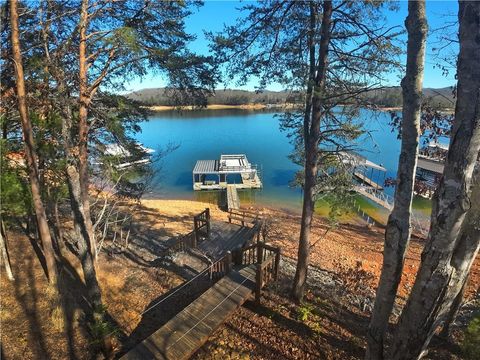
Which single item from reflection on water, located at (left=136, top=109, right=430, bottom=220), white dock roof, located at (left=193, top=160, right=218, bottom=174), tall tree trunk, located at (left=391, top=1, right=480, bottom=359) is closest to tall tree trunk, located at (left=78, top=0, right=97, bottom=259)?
reflection on water, located at (left=136, top=109, right=430, bottom=220)

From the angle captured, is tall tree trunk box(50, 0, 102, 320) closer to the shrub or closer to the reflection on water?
the reflection on water

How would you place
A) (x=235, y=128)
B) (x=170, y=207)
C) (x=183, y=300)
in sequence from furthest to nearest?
(x=235, y=128)
(x=170, y=207)
(x=183, y=300)

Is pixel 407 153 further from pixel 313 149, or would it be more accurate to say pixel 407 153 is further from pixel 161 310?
pixel 161 310

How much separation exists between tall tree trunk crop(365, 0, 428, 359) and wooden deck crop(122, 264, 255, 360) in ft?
11.4

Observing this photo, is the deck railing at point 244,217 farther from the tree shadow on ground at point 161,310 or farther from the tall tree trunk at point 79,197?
the tall tree trunk at point 79,197

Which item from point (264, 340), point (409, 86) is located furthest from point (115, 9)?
point (264, 340)

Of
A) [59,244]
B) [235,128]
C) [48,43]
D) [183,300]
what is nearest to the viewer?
[48,43]

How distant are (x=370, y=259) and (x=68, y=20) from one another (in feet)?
42.3

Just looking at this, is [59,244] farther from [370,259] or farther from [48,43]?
[370,259]

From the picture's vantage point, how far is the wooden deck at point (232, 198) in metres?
21.4

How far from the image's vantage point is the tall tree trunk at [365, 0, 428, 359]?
3000mm

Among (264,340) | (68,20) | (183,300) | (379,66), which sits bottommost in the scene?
(183,300)

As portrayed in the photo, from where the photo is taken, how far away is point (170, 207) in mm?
19797

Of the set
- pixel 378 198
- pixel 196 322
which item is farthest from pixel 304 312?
pixel 378 198
